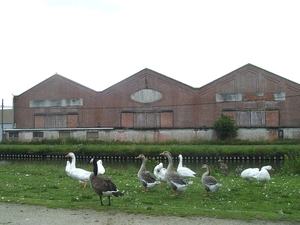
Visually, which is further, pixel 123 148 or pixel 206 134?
pixel 206 134

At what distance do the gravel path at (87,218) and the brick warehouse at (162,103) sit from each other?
125ft

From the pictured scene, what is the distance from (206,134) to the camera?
45906 millimetres

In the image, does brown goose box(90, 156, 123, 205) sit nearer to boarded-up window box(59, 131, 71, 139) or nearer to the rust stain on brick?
the rust stain on brick

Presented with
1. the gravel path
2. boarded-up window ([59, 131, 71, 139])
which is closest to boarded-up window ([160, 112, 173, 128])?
boarded-up window ([59, 131, 71, 139])

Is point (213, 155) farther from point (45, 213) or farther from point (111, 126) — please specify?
point (45, 213)

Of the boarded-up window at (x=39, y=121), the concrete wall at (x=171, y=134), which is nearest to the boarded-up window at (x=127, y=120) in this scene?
the concrete wall at (x=171, y=134)

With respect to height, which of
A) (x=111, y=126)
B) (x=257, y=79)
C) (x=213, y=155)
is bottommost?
(x=213, y=155)

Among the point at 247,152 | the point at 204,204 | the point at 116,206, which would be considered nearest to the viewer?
the point at 116,206

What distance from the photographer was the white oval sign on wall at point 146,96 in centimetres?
4966

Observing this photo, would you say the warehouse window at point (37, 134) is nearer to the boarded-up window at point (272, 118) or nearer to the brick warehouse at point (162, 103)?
the brick warehouse at point (162, 103)

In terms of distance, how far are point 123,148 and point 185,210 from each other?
2826 cm

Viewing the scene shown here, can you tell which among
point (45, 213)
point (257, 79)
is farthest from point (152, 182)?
point (257, 79)

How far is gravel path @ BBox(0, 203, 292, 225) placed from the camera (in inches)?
288

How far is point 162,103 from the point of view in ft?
162
